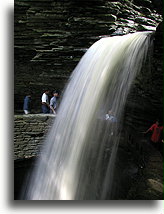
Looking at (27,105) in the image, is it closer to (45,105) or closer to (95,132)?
(45,105)

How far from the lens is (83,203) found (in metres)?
2.31

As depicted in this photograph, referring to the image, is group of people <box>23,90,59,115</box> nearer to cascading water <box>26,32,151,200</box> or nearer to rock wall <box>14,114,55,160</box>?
rock wall <box>14,114,55,160</box>

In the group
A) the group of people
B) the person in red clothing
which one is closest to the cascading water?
the person in red clothing

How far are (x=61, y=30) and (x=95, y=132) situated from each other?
2.33 m

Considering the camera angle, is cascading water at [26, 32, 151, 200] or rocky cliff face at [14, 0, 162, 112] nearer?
cascading water at [26, 32, 151, 200]

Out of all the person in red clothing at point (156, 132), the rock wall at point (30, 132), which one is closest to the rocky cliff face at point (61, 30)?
the rock wall at point (30, 132)

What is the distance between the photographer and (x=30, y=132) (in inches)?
147

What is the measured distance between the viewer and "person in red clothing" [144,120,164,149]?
247 cm

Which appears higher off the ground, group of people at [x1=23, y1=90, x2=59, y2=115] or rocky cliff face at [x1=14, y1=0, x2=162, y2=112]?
rocky cliff face at [x1=14, y1=0, x2=162, y2=112]

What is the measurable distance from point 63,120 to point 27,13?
2192 mm

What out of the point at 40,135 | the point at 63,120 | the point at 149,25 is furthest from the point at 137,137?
the point at 149,25

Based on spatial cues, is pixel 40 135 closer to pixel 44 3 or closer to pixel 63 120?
pixel 63 120

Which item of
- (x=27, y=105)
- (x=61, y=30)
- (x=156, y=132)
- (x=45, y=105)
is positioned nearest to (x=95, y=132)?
(x=156, y=132)

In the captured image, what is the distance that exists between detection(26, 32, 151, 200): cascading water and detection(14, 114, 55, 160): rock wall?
584mm
